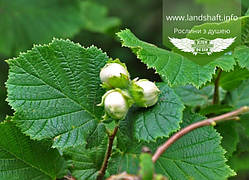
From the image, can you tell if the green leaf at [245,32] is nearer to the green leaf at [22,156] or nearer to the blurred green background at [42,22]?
the green leaf at [22,156]

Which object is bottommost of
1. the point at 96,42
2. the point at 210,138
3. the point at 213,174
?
the point at 213,174

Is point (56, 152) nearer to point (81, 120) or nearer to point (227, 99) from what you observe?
point (81, 120)

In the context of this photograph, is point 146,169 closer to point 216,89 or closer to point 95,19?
point 216,89

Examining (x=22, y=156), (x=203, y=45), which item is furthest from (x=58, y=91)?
(x=203, y=45)

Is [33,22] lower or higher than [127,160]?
higher

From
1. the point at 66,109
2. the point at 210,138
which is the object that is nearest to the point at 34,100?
the point at 66,109

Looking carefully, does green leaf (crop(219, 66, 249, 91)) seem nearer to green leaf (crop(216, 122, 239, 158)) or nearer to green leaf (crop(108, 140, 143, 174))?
green leaf (crop(216, 122, 239, 158))
